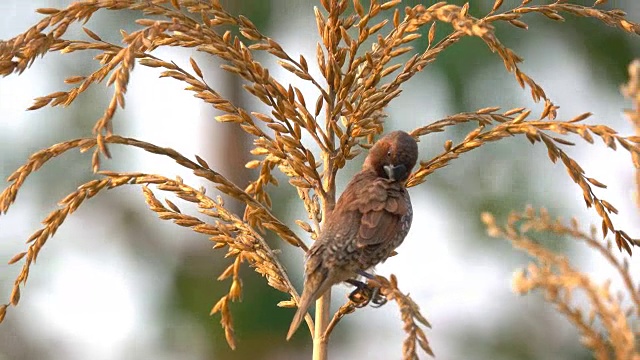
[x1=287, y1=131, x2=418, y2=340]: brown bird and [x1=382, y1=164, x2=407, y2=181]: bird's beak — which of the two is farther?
[x1=382, y1=164, x2=407, y2=181]: bird's beak

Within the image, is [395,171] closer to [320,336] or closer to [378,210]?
[378,210]

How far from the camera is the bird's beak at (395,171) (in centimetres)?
174

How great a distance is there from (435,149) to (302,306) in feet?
9.26

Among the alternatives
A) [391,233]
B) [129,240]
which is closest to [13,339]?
[129,240]

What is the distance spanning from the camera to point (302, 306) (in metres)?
1.51

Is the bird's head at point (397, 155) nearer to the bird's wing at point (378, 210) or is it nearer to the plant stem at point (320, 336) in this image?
the bird's wing at point (378, 210)

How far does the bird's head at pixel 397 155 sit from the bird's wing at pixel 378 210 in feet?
0.08

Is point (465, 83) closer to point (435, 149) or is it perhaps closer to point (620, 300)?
point (435, 149)

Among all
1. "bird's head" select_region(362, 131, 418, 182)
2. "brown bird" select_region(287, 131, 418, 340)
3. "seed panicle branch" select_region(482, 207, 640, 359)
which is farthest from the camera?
"bird's head" select_region(362, 131, 418, 182)

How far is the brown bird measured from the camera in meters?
1.59

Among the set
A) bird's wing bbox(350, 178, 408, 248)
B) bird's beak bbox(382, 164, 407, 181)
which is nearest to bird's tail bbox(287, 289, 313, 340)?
bird's wing bbox(350, 178, 408, 248)

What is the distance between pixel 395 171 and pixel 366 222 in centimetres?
12

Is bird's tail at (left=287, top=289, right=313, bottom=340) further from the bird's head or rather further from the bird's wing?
the bird's head

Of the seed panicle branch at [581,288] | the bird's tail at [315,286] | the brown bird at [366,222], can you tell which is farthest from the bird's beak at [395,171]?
the seed panicle branch at [581,288]
